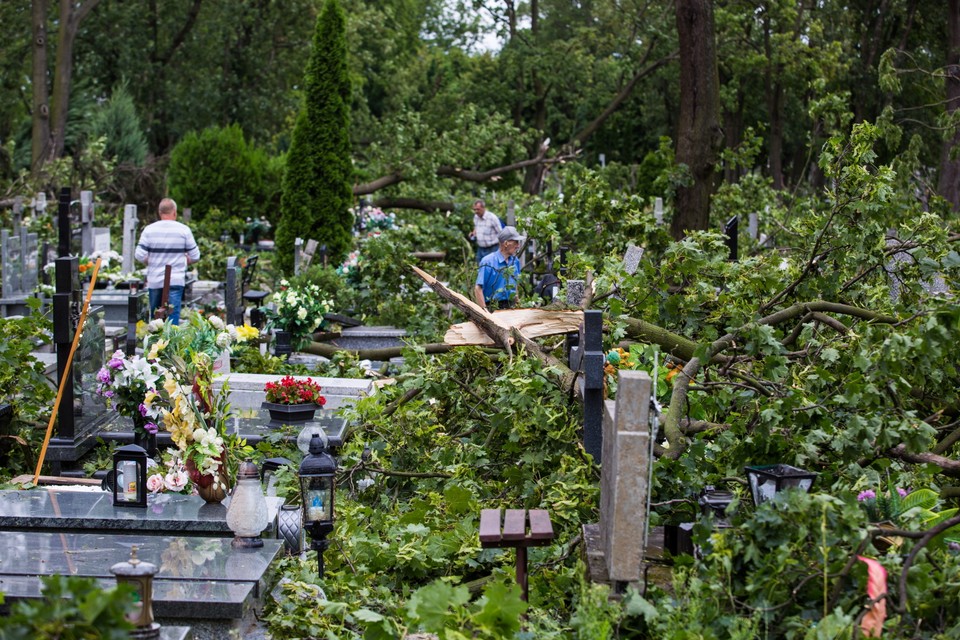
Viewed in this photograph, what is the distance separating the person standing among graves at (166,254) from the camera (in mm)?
12453

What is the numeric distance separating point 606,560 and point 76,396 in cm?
590

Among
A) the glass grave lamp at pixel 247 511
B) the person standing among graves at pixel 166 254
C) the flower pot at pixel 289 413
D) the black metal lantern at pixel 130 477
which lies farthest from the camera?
the person standing among graves at pixel 166 254

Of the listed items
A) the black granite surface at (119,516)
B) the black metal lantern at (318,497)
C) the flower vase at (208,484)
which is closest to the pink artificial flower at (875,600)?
the black metal lantern at (318,497)

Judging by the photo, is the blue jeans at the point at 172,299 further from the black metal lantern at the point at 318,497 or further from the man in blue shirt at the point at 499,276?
the black metal lantern at the point at 318,497

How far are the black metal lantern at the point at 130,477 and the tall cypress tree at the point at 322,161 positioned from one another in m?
12.5

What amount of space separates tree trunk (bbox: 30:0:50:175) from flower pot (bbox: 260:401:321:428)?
22446 mm

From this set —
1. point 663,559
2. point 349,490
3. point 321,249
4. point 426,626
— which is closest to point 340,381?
point 349,490

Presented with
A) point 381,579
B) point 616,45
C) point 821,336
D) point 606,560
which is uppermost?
point 616,45

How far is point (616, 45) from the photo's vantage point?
36.7 metres

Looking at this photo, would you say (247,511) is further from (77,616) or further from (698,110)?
(698,110)

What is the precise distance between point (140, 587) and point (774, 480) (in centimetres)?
255

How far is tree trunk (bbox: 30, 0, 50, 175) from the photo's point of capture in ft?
96.7

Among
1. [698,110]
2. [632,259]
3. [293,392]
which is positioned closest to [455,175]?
[698,110]

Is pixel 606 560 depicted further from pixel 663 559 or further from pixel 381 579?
pixel 381 579
